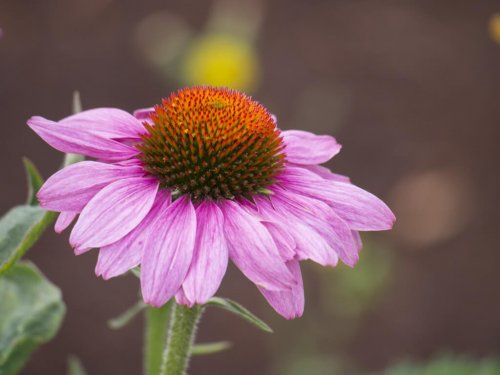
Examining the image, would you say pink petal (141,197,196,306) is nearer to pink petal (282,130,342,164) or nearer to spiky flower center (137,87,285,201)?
spiky flower center (137,87,285,201)

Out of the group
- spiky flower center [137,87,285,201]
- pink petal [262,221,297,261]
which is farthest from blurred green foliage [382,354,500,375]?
pink petal [262,221,297,261]

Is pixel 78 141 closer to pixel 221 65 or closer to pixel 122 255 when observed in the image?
pixel 122 255

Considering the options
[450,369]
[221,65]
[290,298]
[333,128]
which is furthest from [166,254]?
[333,128]

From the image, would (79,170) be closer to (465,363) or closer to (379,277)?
(465,363)

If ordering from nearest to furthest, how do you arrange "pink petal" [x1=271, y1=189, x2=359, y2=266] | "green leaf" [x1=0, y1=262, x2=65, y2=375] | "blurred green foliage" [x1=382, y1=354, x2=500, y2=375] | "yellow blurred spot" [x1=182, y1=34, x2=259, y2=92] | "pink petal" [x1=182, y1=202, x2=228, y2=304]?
"pink petal" [x1=182, y1=202, x2=228, y2=304] → "pink petal" [x1=271, y1=189, x2=359, y2=266] → "green leaf" [x1=0, y1=262, x2=65, y2=375] → "blurred green foliage" [x1=382, y1=354, x2=500, y2=375] → "yellow blurred spot" [x1=182, y1=34, x2=259, y2=92]

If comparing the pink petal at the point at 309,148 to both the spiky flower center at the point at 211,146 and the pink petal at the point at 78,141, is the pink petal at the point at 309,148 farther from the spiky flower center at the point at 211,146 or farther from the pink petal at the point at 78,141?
the pink petal at the point at 78,141

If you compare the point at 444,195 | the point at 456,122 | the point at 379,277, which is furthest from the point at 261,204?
the point at 456,122
